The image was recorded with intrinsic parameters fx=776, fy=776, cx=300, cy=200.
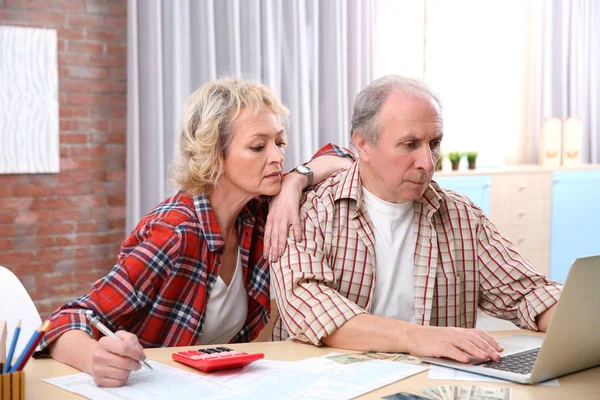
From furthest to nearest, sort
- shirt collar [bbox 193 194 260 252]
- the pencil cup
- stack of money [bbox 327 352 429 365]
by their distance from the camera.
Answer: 1. shirt collar [bbox 193 194 260 252]
2. stack of money [bbox 327 352 429 365]
3. the pencil cup

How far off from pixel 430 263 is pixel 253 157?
541mm

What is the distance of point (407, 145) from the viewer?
1.99m

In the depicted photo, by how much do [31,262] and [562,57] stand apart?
420 cm

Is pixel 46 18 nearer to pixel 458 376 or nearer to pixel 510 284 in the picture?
pixel 510 284

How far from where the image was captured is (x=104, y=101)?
3.96 meters

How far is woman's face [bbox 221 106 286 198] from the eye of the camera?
2055 millimetres

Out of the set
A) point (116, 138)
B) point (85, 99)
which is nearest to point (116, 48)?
point (85, 99)

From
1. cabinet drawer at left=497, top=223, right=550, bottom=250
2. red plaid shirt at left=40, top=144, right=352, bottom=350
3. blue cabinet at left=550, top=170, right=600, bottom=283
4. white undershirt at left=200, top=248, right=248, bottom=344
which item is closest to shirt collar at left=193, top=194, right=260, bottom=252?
red plaid shirt at left=40, top=144, right=352, bottom=350

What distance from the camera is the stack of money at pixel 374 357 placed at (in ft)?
5.12

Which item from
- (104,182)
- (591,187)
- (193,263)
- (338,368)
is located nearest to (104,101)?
(104,182)

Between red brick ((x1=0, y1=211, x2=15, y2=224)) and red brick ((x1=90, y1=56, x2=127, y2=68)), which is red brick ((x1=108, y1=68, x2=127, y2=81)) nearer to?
red brick ((x1=90, y1=56, x2=127, y2=68))

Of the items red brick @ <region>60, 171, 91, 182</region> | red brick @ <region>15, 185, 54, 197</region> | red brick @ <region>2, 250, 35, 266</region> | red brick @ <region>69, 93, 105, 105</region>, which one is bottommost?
red brick @ <region>2, 250, 35, 266</region>

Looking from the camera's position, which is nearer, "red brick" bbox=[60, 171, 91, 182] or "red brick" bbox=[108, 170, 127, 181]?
"red brick" bbox=[60, 171, 91, 182]

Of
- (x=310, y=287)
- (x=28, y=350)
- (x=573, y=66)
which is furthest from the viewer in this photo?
(x=573, y=66)
